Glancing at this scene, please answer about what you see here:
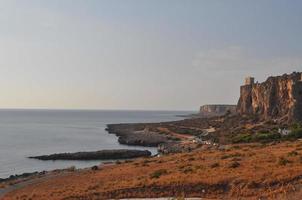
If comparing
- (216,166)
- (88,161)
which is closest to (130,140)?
(88,161)

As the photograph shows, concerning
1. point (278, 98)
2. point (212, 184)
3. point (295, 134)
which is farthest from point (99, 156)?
point (212, 184)

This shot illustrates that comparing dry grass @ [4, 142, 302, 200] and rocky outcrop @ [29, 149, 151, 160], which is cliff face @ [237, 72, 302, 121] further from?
dry grass @ [4, 142, 302, 200]

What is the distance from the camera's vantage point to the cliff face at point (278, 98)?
309ft

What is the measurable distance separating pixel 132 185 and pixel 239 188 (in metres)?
7.02

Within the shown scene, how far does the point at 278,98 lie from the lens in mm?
111500

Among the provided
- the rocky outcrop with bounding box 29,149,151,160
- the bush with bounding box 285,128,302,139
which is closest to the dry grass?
the bush with bounding box 285,128,302,139

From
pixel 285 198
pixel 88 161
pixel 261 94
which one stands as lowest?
pixel 88 161

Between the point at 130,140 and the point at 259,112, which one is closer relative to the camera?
the point at 130,140

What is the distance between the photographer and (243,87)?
15125 cm

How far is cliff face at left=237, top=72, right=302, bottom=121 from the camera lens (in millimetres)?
94137

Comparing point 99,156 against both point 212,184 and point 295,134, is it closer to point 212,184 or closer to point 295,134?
point 295,134

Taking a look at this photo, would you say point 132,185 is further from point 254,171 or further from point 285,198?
point 285,198

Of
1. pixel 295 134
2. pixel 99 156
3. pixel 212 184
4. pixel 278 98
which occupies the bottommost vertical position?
pixel 99 156

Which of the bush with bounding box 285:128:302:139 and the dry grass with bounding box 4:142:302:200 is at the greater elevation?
the bush with bounding box 285:128:302:139
